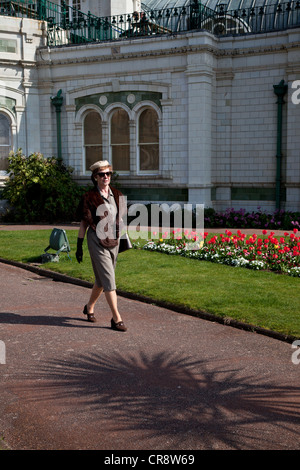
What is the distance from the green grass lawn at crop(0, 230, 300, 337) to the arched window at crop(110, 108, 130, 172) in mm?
7960

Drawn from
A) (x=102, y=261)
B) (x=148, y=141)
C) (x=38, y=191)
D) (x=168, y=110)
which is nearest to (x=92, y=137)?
(x=148, y=141)

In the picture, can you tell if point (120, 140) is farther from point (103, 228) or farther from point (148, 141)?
point (103, 228)

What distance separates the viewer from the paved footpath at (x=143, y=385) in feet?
14.1

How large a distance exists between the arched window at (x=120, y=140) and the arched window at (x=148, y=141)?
19.9 inches

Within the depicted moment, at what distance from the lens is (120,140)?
20.4 meters

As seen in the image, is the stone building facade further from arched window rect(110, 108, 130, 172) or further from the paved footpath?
the paved footpath

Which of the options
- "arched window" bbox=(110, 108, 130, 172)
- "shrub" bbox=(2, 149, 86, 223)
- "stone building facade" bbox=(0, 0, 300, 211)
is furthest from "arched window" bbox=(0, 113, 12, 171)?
"arched window" bbox=(110, 108, 130, 172)

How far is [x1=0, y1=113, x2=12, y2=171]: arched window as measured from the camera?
2078 cm

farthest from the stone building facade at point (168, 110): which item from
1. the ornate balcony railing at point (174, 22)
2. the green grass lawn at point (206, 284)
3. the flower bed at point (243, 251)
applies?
the green grass lawn at point (206, 284)

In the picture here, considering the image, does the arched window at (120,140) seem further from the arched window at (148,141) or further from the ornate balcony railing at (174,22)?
the ornate balcony railing at (174,22)

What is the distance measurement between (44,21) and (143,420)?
19002 mm

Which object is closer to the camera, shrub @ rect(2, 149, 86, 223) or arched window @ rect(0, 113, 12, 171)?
shrub @ rect(2, 149, 86, 223)

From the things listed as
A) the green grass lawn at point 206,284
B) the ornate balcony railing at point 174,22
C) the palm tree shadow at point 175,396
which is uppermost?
the ornate balcony railing at point 174,22

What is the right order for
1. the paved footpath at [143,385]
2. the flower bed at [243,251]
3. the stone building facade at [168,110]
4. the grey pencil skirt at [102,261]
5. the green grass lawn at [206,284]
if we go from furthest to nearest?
the stone building facade at [168,110], the flower bed at [243,251], the green grass lawn at [206,284], the grey pencil skirt at [102,261], the paved footpath at [143,385]
